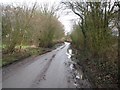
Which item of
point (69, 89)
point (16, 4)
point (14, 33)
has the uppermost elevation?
point (16, 4)

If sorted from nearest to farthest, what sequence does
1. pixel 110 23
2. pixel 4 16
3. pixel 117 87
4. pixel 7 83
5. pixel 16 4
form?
pixel 117 87 < pixel 7 83 < pixel 110 23 < pixel 4 16 < pixel 16 4

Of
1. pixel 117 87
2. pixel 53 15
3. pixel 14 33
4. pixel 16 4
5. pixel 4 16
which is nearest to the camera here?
pixel 117 87

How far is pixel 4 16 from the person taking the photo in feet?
80.4

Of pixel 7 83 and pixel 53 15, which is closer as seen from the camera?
pixel 7 83

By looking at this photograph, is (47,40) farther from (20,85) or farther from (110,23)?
(20,85)

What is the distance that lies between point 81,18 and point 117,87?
70.1ft

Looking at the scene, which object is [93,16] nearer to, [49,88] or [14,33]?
[49,88]

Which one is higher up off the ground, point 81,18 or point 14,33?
point 81,18

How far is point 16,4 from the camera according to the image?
28.3 meters

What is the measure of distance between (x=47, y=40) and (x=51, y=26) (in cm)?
353

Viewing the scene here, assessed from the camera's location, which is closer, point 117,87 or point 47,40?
point 117,87

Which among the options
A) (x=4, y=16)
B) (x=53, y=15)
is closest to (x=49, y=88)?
(x=4, y=16)

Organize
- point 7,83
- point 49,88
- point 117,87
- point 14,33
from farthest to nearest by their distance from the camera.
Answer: point 14,33 < point 7,83 < point 49,88 < point 117,87

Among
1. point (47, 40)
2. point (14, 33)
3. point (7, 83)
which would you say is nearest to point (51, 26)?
point (47, 40)
